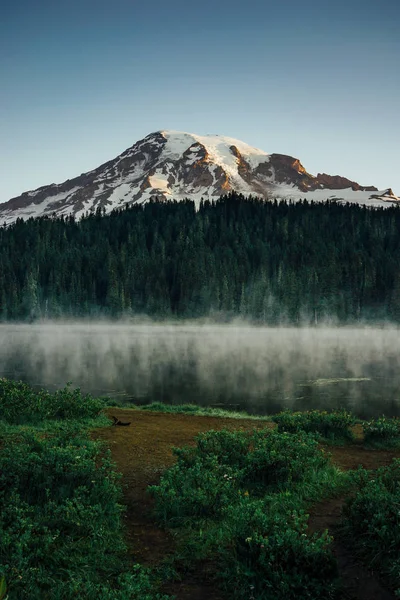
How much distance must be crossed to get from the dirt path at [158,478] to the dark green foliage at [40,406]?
1.71 meters

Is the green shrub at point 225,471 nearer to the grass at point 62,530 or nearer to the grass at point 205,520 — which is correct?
the grass at point 205,520

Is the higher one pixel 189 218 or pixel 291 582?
pixel 189 218

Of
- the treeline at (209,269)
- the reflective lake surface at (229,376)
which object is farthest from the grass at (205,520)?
the treeline at (209,269)

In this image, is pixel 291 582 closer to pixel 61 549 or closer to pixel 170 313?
pixel 61 549

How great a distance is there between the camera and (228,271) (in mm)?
141375

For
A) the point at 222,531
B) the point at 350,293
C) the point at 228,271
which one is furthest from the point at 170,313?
the point at 222,531

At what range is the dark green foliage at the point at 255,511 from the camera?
23.5 ft

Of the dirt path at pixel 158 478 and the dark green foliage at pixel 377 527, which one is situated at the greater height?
the dark green foliage at pixel 377 527

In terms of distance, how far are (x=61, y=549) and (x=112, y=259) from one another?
5604 inches

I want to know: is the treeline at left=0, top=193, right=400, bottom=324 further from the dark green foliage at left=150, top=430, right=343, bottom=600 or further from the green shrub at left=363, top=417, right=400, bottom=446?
the dark green foliage at left=150, top=430, right=343, bottom=600

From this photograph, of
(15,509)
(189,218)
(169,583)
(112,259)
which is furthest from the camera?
(189,218)

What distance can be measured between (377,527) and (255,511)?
1973 millimetres

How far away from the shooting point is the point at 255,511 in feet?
27.6

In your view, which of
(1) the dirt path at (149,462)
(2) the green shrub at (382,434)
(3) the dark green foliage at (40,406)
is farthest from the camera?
(3) the dark green foliage at (40,406)
